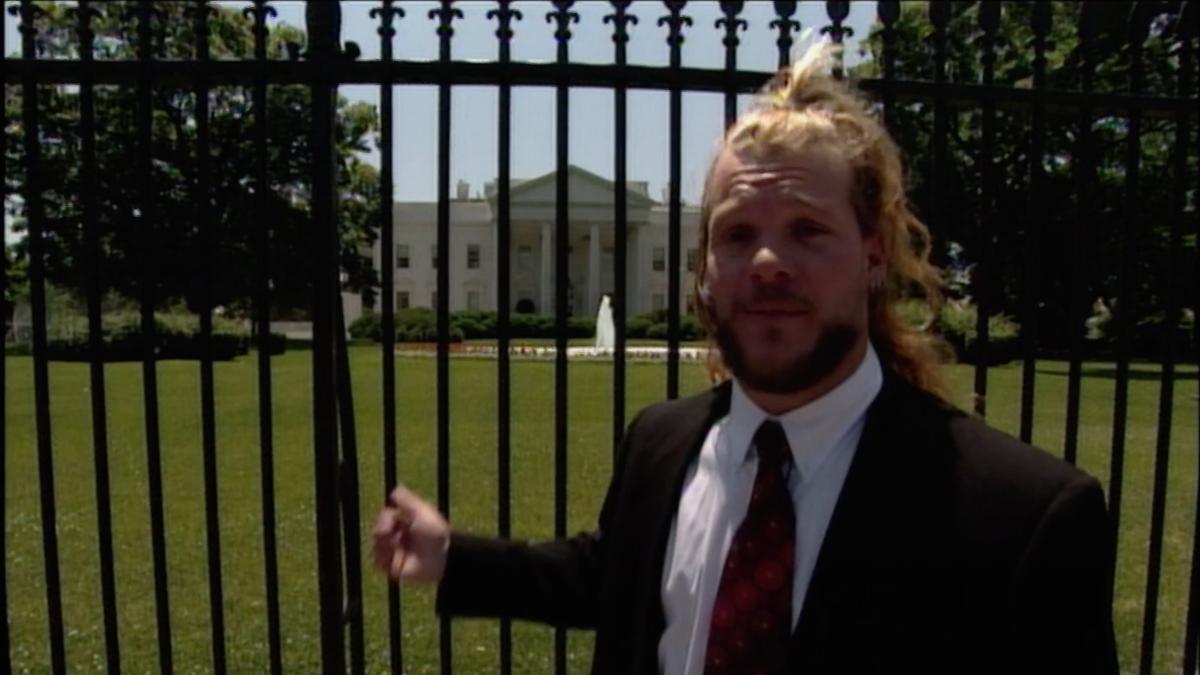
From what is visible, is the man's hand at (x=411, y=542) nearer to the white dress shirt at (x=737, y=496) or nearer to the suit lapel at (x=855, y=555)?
the white dress shirt at (x=737, y=496)

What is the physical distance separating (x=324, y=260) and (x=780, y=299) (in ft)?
5.80

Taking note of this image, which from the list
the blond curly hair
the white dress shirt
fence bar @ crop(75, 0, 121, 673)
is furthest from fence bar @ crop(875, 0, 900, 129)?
fence bar @ crop(75, 0, 121, 673)

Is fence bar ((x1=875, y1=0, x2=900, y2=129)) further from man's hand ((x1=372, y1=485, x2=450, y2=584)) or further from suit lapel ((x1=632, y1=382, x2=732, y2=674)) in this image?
man's hand ((x1=372, y1=485, x2=450, y2=584))

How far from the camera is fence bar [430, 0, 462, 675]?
3.16 m

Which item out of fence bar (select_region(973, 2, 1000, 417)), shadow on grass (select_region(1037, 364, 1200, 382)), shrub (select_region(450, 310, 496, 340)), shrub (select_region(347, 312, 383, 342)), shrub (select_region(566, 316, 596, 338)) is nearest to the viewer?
fence bar (select_region(973, 2, 1000, 417))

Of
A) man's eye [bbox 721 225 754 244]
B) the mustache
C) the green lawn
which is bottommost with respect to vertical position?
the green lawn

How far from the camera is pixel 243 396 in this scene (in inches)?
691

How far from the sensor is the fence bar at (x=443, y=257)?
3160 millimetres

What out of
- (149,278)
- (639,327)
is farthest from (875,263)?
(639,327)

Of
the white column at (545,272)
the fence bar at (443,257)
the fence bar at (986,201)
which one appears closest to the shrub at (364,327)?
the white column at (545,272)

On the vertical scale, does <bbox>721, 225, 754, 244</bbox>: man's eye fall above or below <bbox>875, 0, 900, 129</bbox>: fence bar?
below

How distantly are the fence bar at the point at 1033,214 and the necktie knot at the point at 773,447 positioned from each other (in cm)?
171

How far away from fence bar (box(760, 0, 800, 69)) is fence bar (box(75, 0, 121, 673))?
2040mm

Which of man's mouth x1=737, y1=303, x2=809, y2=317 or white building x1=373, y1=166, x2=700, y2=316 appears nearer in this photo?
man's mouth x1=737, y1=303, x2=809, y2=317
